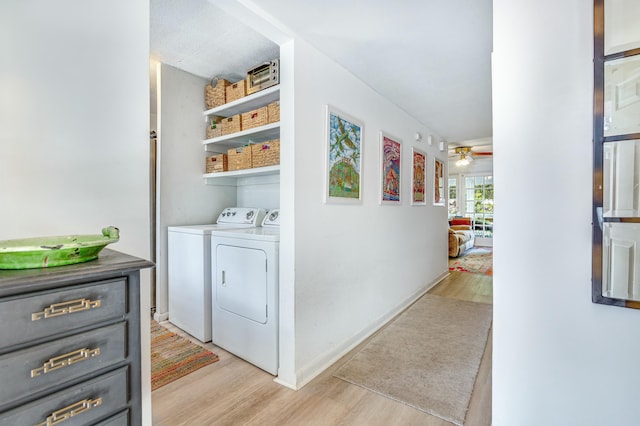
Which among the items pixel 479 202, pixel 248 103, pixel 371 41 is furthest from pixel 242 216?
pixel 479 202

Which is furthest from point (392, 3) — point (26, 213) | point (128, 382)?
point (128, 382)

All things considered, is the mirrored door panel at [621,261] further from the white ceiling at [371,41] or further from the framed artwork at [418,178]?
the framed artwork at [418,178]

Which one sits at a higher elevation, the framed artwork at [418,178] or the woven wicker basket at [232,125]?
the woven wicker basket at [232,125]

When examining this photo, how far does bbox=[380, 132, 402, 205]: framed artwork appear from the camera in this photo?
2.94 m

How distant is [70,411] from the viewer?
734mm

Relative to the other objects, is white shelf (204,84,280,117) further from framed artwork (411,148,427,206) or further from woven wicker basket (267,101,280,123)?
framed artwork (411,148,427,206)

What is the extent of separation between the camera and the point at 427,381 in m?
2.00

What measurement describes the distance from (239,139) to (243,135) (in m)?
0.37

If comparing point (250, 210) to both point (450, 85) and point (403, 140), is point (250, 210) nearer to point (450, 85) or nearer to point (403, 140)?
point (403, 140)

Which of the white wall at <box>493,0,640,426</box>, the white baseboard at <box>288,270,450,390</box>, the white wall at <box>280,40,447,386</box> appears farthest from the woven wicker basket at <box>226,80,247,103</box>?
the white baseboard at <box>288,270,450,390</box>

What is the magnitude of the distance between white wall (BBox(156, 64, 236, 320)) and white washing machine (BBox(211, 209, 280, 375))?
2.62ft

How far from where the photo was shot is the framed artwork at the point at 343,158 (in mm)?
2211

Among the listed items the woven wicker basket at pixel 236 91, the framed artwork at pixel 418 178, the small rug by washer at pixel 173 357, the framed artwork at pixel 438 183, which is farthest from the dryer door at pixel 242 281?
the framed artwork at pixel 438 183

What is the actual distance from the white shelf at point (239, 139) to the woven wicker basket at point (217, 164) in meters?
0.14
